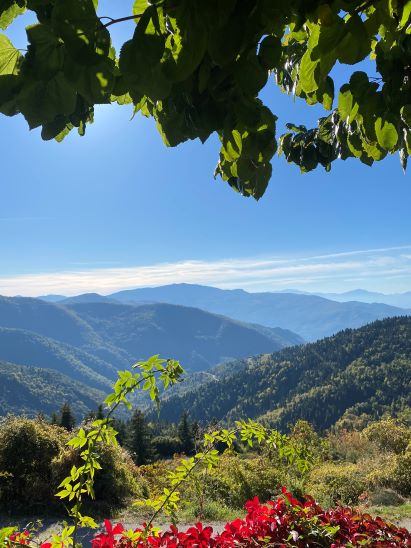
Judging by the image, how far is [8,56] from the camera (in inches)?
27.7

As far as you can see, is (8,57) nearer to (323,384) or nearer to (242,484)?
(242,484)

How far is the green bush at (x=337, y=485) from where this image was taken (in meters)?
11.6

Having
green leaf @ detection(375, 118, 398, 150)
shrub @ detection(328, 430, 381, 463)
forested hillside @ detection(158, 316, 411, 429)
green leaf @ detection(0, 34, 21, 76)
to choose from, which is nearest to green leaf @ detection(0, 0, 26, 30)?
green leaf @ detection(0, 34, 21, 76)

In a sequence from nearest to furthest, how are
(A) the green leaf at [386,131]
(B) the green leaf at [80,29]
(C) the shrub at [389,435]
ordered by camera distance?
(B) the green leaf at [80,29]
(A) the green leaf at [386,131]
(C) the shrub at [389,435]

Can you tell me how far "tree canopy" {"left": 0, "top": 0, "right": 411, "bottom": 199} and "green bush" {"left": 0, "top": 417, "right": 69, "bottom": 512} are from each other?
1200cm

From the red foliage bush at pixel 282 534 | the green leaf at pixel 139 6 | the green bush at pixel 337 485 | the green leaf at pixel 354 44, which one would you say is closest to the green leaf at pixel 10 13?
the green leaf at pixel 139 6

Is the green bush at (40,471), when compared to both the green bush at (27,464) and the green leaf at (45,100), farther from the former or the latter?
the green leaf at (45,100)

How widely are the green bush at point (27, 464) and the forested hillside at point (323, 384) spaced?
106 metres

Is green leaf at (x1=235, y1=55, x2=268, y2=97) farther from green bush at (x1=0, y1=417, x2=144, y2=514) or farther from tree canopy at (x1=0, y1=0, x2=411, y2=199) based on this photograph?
green bush at (x1=0, y1=417, x2=144, y2=514)

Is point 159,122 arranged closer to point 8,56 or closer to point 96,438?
point 8,56

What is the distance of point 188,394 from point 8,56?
187m

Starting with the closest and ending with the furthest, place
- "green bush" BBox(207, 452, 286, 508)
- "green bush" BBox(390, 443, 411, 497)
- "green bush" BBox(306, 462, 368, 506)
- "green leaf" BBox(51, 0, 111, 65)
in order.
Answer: "green leaf" BBox(51, 0, 111, 65) → "green bush" BBox(306, 462, 368, 506) → "green bush" BBox(207, 452, 286, 508) → "green bush" BBox(390, 443, 411, 497)

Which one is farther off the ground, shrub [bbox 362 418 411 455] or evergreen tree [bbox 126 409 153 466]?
shrub [bbox 362 418 411 455]

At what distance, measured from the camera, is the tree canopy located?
68 centimetres
